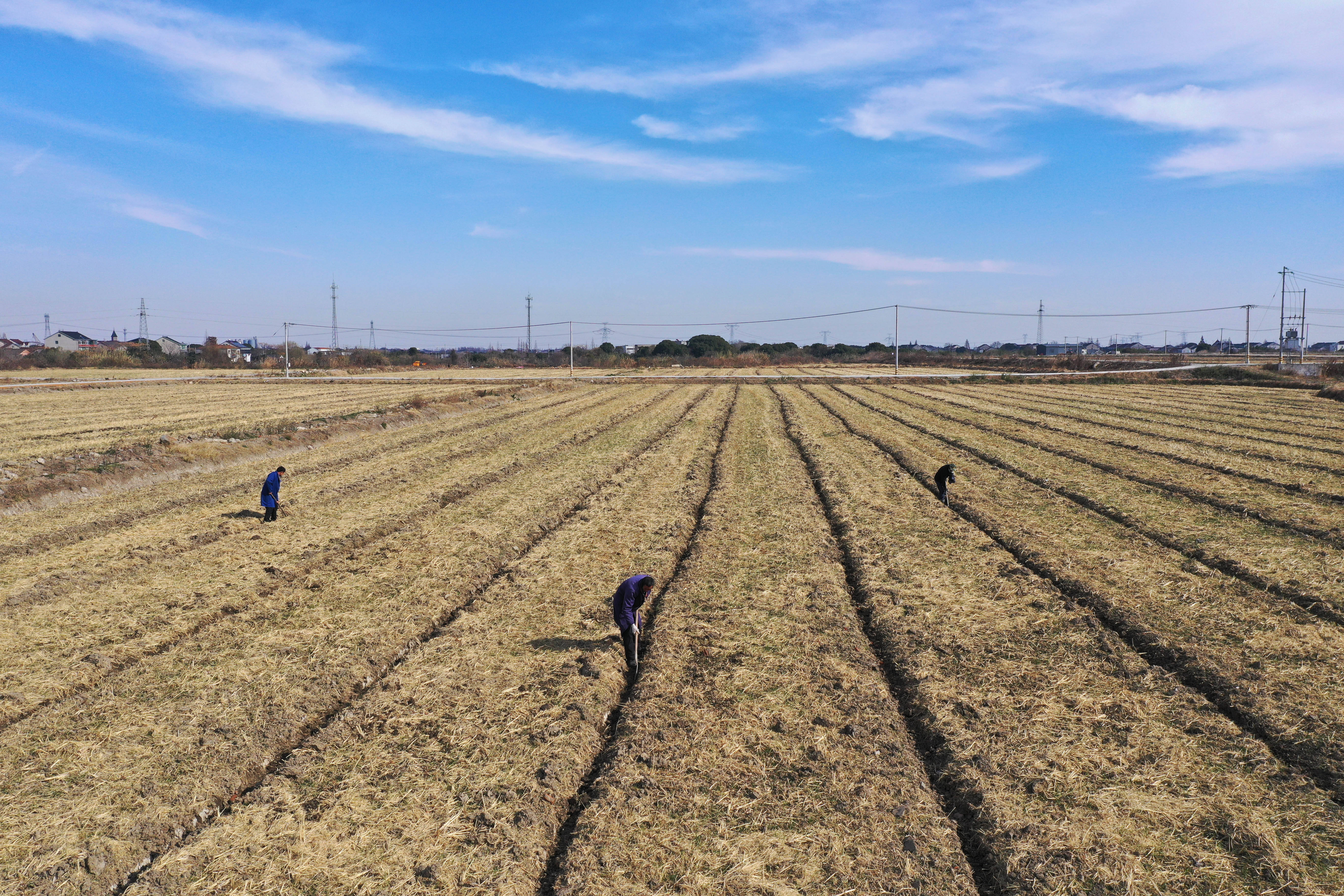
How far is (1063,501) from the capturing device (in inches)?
534

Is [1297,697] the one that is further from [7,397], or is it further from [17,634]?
[7,397]

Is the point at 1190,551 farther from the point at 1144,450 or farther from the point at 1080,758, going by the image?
the point at 1144,450

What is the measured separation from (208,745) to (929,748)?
5.52 m

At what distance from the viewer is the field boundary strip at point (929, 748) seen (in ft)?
14.8

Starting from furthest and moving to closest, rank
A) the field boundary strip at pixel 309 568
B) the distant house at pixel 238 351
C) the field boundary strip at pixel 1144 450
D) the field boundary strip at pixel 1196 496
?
the distant house at pixel 238 351 < the field boundary strip at pixel 1144 450 < the field boundary strip at pixel 1196 496 < the field boundary strip at pixel 309 568

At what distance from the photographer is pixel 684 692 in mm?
6559

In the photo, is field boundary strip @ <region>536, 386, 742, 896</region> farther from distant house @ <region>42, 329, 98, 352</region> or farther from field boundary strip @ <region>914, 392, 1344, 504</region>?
distant house @ <region>42, 329, 98, 352</region>

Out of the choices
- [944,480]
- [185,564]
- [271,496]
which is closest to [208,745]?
[185,564]

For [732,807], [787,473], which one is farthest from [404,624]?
[787,473]

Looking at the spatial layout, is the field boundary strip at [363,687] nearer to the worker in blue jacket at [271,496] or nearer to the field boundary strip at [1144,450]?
the worker in blue jacket at [271,496]

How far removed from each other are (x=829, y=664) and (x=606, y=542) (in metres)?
4.98

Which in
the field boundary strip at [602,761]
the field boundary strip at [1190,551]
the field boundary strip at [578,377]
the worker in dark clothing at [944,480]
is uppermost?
the field boundary strip at [578,377]

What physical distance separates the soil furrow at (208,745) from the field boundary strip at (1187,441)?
17.3 metres

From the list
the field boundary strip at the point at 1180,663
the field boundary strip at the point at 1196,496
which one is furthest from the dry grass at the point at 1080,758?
the field boundary strip at the point at 1196,496
